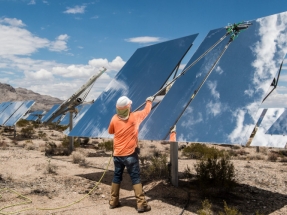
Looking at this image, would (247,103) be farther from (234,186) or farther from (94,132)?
(94,132)

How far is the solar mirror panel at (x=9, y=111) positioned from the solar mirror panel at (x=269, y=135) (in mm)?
20265

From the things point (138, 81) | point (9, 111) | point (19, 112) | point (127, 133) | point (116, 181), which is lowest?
point (116, 181)

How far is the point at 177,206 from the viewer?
26.4 ft

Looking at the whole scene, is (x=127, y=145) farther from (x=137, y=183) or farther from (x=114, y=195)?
(x=114, y=195)

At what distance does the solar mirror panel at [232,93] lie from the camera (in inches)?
256

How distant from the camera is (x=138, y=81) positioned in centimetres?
1077

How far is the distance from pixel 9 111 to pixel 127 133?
23.6 meters

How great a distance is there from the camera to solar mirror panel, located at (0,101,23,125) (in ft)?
89.0

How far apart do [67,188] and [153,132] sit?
3.76 meters

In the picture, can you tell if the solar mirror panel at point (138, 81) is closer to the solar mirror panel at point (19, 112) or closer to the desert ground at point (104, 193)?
the desert ground at point (104, 193)

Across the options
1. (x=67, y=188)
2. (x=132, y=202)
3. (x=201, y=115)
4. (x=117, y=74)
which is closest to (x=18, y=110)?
(x=117, y=74)

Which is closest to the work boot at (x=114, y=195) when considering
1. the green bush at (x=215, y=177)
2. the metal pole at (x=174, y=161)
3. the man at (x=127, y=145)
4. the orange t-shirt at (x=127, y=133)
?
the man at (x=127, y=145)

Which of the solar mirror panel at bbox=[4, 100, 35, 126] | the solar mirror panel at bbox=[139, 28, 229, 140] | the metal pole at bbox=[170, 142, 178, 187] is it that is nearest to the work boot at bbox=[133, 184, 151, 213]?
the solar mirror panel at bbox=[139, 28, 229, 140]

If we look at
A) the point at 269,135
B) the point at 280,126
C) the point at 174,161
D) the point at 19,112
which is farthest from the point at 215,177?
the point at 19,112
